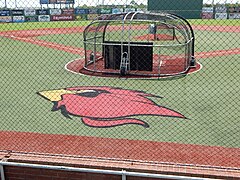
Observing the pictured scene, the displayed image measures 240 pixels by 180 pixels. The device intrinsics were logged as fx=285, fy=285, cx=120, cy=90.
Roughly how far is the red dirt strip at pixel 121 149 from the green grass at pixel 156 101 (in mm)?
297

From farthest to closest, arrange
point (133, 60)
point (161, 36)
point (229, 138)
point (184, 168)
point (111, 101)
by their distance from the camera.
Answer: point (161, 36)
point (133, 60)
point (111, 101)
point (229, 138)
point (184, 168)

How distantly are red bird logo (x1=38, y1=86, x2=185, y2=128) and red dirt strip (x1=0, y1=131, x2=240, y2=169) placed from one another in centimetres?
104

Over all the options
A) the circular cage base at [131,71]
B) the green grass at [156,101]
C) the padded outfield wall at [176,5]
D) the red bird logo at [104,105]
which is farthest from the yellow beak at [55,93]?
the padded outfield wall at [176,5]

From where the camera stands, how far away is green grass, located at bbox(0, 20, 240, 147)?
6.85 metres

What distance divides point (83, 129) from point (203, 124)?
10.0 feet

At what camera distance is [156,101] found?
361 inches

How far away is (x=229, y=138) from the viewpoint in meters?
6.50

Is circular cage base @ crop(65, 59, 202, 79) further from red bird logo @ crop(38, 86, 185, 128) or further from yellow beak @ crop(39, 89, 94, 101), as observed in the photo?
yellow beak @ crop(39, 89, 94, 101)

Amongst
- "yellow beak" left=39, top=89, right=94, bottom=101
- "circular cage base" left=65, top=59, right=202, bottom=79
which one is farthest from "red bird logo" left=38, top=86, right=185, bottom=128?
"circular cage base" left=65, top=59, right=202, bottom=79

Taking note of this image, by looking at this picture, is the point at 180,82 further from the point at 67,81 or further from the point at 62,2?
the point at 62,2

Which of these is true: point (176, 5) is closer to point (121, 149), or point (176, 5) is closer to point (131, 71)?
point (131, 71)

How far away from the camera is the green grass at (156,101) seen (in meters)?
6.85

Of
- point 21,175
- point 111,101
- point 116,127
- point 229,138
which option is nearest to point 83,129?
point 116,127

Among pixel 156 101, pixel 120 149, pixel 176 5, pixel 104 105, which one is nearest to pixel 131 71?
pixel 156 101
